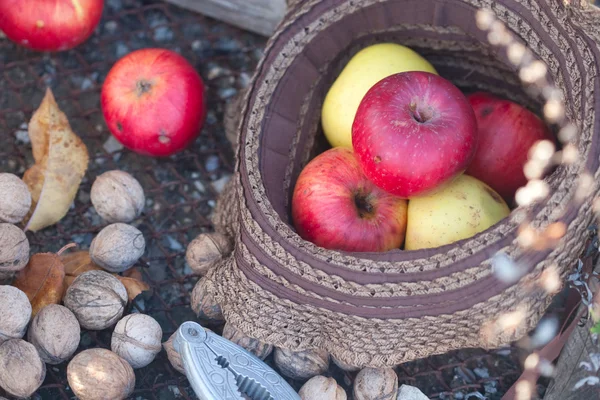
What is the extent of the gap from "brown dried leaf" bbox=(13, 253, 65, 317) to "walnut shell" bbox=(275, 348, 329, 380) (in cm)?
45

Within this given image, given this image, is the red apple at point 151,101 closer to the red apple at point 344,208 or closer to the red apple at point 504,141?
the red apple at point 344,208

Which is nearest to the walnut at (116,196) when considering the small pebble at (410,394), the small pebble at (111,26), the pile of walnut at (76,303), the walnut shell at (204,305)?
the pile of walnut at (76,303)

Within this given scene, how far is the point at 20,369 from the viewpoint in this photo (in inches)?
45.6

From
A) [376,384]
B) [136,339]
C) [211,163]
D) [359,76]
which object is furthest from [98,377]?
[359,76]

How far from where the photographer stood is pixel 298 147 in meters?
1.31

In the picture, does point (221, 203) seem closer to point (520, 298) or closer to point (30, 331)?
point (30, 331)

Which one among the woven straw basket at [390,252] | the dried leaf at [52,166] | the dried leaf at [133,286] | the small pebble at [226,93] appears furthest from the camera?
the small pebble at [226,93]

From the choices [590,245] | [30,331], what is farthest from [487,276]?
[30,331]

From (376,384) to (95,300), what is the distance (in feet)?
1.79

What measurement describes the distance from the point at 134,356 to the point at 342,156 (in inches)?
21.3

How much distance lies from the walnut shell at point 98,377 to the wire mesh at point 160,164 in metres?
0.09

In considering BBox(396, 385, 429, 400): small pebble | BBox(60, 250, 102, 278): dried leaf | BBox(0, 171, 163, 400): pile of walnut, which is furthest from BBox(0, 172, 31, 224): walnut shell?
BBox(396, 385, 429, 400): small pebble

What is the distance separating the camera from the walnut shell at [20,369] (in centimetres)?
116

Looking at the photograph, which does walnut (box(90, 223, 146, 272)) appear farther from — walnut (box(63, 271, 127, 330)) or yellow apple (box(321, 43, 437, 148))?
yellow apple (box(321, 43, 437, 148))
